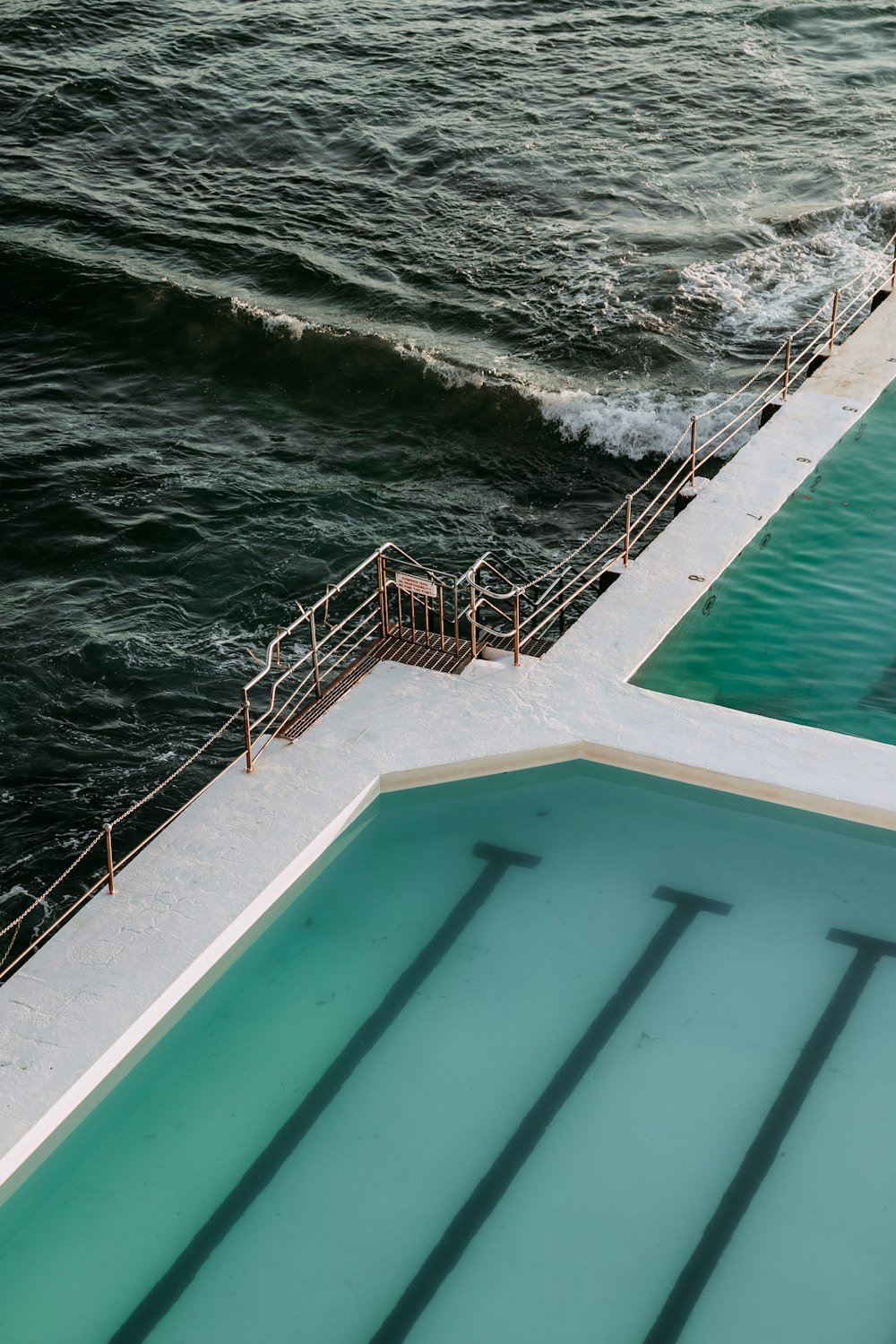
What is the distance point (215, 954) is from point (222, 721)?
13.8 feet

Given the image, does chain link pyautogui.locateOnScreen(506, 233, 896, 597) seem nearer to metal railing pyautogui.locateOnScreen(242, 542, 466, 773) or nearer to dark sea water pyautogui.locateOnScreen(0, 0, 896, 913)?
dark sea water pyautogui.locateOnScreen(0, 0, 896, 913)

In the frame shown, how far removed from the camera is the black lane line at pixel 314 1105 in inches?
250

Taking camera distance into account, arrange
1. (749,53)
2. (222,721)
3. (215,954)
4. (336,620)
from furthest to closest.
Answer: (749,53), (336,620), (222,721), (215,954)

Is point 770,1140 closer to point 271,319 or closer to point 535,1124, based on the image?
point 535,1124

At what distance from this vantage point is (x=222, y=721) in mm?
11859

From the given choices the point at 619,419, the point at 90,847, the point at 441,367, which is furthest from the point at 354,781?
the point at 441,367

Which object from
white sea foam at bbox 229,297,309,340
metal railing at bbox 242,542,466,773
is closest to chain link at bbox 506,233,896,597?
metal railing at bbox 242,542,466,773

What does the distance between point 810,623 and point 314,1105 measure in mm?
5410

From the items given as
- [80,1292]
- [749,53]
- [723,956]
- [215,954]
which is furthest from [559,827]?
[749,53]

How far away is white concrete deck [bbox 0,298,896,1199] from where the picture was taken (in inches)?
289

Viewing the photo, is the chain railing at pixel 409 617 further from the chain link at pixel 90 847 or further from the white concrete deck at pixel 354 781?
the white concrete deck at pixel 354 781

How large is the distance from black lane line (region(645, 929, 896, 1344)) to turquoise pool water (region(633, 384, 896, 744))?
2.10 metres

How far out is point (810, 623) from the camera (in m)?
10.8

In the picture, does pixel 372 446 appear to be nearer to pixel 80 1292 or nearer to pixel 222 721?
pixel 222 721
